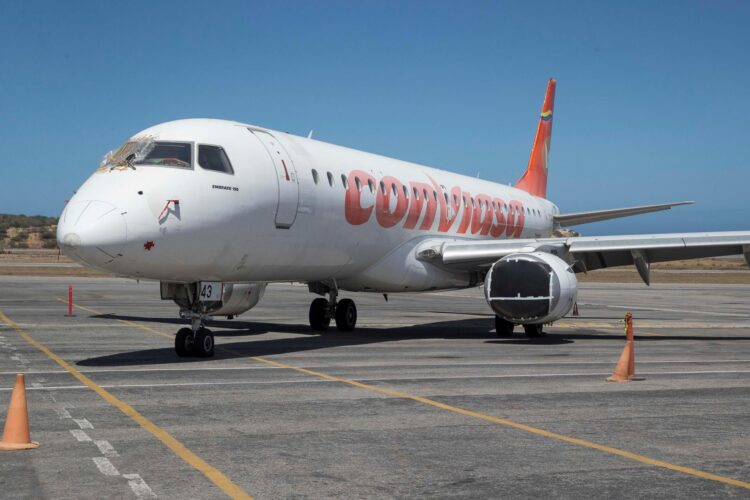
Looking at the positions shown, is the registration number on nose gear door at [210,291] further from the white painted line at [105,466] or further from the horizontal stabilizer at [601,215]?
the horizontal stabilizer at [601,215]

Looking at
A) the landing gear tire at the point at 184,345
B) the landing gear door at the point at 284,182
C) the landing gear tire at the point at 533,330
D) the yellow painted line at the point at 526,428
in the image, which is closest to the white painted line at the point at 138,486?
the yellow painted line at the point at 526,428

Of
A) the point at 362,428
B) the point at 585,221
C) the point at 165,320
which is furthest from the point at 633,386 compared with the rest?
the point at 585,221

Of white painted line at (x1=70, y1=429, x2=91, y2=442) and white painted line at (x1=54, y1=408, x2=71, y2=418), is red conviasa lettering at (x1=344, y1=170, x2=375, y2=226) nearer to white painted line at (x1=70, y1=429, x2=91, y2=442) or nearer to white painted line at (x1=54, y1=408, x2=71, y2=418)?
white painted line at (x1=54, y1=408, x2=71, y2=418)

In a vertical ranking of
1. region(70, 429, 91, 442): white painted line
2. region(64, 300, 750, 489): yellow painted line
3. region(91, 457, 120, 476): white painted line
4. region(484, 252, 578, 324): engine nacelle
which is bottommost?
region(64, 300, 750, 489): yellow painted line

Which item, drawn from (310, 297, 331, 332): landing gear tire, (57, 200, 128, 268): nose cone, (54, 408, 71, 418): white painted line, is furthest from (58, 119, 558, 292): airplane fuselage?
(54, 408, 71, 418): white painted line

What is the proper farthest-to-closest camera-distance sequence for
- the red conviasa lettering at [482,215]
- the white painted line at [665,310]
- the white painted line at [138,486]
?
the white painted line at [665,310] < the red conviasa lettering at [482,215] < the white painted line at [138,486]

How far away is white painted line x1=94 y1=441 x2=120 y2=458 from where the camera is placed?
327 inches

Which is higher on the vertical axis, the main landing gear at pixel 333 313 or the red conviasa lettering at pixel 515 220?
the red conviasa lettering at pixel 515 220

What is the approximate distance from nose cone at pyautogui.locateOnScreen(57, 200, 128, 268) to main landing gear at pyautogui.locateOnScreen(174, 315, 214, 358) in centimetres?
253

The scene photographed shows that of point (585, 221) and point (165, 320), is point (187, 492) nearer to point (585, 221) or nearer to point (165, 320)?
point (165, 320)

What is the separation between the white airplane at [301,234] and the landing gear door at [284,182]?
4cm

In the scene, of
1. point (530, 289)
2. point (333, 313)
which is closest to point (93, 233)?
point (530, 289)

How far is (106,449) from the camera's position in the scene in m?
8.53

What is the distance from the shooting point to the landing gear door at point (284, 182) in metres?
18.0
